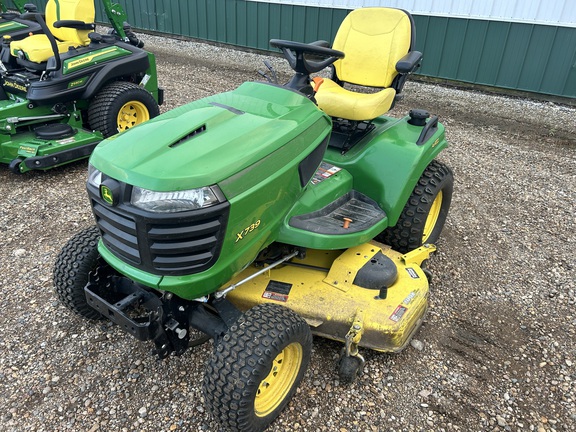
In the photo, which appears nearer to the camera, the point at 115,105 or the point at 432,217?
the point at 432,217

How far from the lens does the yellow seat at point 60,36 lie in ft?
15.8

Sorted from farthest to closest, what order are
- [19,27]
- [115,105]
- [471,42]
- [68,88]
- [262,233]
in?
[471,42] < [19,27] < [115,105] < [68,88] < [262,233]

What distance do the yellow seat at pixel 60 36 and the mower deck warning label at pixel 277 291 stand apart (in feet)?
12.5

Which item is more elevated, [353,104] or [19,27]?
[353,104]

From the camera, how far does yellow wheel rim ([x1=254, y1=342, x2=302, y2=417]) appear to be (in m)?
2.13

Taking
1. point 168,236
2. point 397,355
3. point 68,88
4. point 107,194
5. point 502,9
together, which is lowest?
point 397,355

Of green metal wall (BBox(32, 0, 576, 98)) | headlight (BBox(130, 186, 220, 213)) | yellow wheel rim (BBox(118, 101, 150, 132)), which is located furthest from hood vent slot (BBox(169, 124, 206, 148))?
green metal wall (BBox(32, 0, 576, 98))

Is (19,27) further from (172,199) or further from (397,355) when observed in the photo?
(397,355)

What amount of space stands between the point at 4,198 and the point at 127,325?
9.35 ft

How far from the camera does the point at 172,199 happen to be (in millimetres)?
1802

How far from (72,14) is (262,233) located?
14.1 feet

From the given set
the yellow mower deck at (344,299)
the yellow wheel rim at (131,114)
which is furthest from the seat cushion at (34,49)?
the yellow mower deck at (344,299)

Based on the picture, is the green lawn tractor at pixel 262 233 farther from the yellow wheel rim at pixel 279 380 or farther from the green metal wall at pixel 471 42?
the green metal wall at pixel 471 42

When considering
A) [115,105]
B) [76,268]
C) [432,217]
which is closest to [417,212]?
[432,217]
